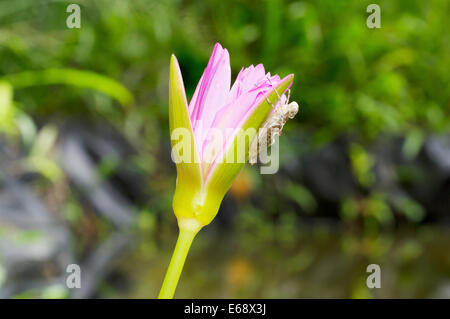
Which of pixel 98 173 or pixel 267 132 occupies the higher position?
pixel 98 173

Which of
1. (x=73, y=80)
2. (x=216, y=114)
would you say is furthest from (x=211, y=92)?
(x=73, y=80)

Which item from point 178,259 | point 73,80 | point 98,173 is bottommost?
Result: point 178,259

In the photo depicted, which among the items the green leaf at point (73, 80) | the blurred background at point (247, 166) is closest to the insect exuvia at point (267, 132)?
the blurred background at point (247, 166)

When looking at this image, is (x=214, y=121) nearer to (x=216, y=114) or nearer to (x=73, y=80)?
(x=216, y=114)

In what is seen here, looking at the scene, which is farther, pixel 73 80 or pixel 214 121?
pixel 73 80

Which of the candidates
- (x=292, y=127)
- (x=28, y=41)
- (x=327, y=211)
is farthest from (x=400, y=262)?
(x=28, y=41)

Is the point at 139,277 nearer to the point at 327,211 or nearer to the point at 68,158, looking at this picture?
the point at 68,158
